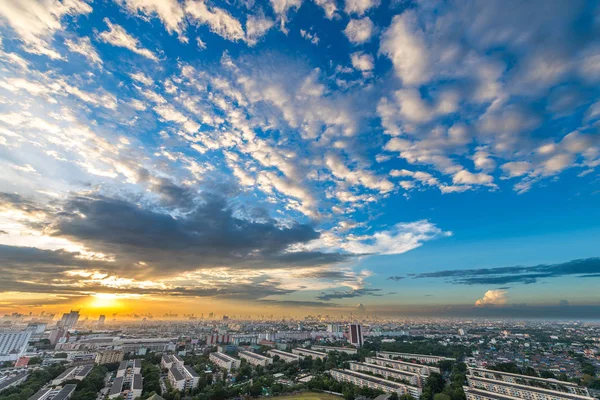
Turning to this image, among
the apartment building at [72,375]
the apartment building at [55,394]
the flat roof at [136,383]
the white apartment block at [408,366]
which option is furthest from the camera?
the white apartment block at [408,366]

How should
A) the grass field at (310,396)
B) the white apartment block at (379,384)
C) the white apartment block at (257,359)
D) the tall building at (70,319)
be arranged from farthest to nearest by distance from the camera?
the tall building at (70,319) < the white apartment block at (257,359) < the white apartment block at (379,384) < the grass field at (310,396)

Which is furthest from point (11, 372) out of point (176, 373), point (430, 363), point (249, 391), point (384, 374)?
point (430, 363)

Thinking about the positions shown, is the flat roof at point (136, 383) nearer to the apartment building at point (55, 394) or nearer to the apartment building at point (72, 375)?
the apartment building at point (55, 394)

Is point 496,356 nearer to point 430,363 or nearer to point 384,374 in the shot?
point 430,363

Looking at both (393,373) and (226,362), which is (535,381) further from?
(226,362)

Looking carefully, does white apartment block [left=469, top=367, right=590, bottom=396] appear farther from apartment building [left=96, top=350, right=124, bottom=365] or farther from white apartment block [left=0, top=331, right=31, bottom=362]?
white apartment block [left=0, top=331, right=31, bottom=362]

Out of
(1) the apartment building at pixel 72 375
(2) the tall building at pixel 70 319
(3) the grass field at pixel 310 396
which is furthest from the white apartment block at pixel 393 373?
(2) the tall building at pixel 70 319

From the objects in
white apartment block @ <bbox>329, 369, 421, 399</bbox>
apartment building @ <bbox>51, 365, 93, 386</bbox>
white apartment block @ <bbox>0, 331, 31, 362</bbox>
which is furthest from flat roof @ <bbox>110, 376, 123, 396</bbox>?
white apartment block @ <bbox>0, 331, 31, 362</bbox>
